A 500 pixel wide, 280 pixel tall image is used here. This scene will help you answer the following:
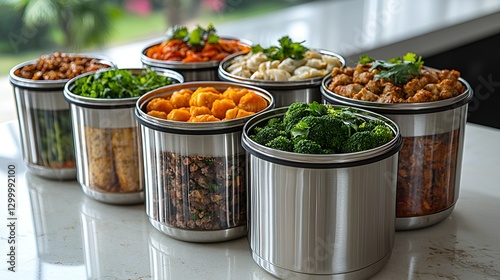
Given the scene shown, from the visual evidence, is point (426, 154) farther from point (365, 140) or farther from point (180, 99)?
point (180, 99)

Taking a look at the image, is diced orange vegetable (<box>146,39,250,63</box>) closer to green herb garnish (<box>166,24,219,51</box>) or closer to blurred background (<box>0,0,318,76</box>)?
green herb garnish (<box>166,24,219,51</box>)

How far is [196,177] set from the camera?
4.84 ft

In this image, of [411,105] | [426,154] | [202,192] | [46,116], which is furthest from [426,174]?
[46,116]

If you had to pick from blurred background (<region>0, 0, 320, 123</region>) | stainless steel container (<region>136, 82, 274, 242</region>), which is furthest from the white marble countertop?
blurred background (<region>0, 0, 320, 123</region>)

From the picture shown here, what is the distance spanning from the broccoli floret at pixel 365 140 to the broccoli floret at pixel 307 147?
2.2 inches

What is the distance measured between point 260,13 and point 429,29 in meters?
Result: 0.95

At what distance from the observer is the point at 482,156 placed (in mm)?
1988

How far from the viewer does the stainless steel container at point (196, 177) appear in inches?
57.7

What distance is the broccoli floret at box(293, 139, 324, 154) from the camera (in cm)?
130

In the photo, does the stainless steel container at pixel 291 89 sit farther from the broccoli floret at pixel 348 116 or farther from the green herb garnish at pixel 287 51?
the broccoli floret at pixel 348 116

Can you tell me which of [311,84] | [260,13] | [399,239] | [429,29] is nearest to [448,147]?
[399,239]

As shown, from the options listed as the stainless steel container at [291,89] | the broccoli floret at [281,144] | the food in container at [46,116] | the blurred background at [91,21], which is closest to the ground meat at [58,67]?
the food in container at [46,116]

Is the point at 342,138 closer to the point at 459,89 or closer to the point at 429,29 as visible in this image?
the point at 459,89

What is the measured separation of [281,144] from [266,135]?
64 millimetres
